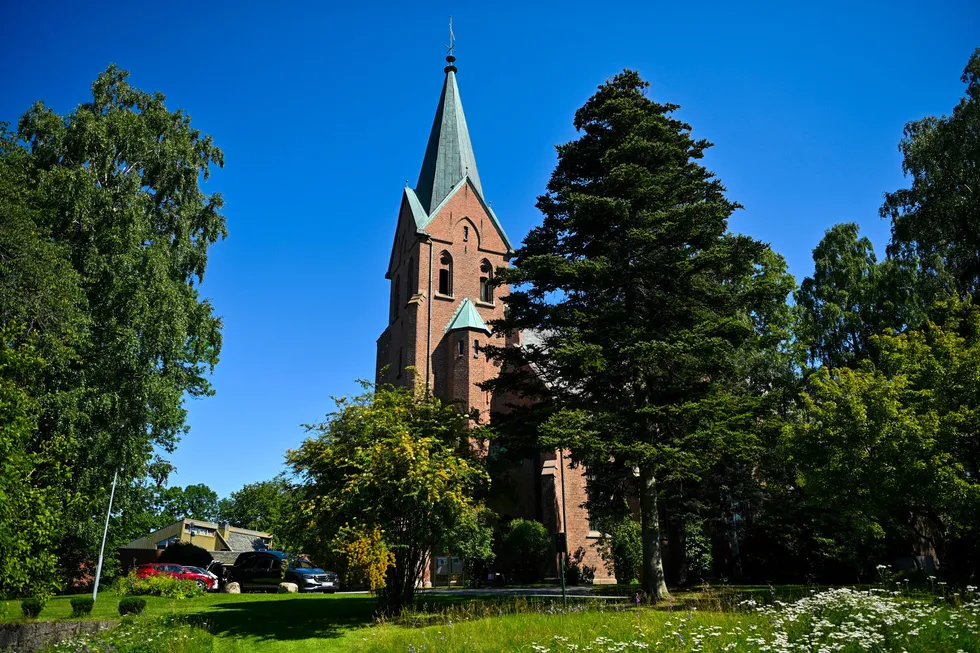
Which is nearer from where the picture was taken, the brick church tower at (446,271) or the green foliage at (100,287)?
the green foliage at (100,287)

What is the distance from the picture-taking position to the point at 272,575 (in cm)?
2725

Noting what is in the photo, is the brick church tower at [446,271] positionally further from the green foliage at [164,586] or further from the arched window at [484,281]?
the green foliage at [164,586]

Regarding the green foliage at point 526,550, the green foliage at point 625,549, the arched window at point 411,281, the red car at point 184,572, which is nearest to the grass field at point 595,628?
the red car at point 184,572

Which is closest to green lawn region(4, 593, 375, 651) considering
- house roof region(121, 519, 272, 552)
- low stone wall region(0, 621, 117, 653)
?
low stone wall region(0, 621, 117, 653)

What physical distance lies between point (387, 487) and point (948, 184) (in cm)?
2359

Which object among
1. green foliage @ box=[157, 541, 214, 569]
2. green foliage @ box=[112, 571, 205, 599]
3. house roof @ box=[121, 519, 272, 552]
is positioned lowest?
green foliage @ box=[112, 571, 205, 599]

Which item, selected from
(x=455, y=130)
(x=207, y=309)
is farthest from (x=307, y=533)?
(x=455, y=130)

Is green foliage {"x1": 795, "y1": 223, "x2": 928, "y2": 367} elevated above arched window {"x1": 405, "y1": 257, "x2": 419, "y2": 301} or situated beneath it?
situated beneath

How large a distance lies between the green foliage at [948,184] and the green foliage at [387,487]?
20.4 meters

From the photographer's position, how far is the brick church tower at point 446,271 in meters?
39.2

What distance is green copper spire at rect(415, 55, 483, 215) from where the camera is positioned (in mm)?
46344

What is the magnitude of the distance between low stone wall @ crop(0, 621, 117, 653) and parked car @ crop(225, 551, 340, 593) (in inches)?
391

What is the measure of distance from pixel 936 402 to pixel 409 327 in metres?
29.1

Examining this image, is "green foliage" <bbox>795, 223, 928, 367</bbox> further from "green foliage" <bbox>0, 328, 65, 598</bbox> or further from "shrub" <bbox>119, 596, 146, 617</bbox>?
"green foliage" <bbox>0, 328, 65, 598</bbox>
